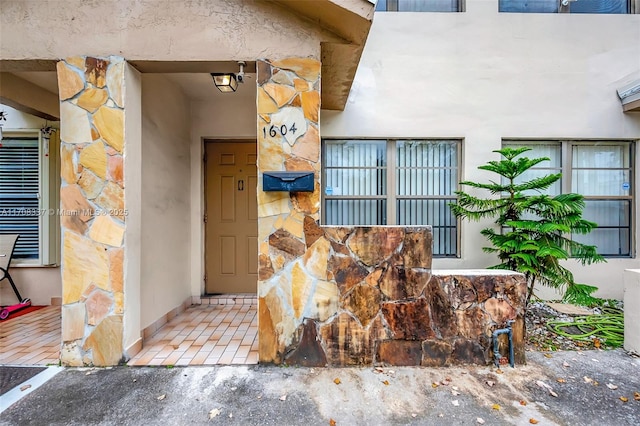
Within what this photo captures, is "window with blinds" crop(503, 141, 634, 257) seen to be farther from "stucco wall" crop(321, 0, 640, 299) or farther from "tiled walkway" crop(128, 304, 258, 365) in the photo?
Answer: "tiled walkway" crop(128, 304, 258, 365)

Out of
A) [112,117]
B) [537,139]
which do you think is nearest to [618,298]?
[537,139]

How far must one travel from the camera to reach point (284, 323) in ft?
8.23

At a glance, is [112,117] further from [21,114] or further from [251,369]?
[21,114]

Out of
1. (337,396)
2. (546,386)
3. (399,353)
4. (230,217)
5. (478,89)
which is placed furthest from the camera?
(230,217)

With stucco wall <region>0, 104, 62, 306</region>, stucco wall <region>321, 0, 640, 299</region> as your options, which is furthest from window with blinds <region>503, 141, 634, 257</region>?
stucco wall <region>0, 104, 62, 306</region>

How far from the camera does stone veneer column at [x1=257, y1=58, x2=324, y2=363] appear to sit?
8.23 ft

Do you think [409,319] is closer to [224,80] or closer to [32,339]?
[224,80]

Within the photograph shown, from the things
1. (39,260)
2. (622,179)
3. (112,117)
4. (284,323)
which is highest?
(112,117)

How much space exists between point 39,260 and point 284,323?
152 inches

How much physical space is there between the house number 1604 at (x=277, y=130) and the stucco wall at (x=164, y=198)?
4.73ft

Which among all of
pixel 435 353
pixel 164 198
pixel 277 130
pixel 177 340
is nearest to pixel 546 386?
pixel 435 353

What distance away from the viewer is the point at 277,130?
99.4 inches

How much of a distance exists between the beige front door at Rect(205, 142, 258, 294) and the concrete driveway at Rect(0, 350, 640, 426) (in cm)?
186

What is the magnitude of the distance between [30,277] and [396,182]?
5.29m
